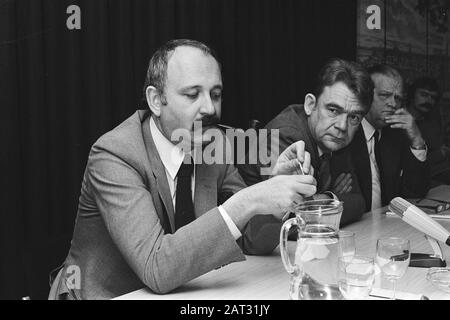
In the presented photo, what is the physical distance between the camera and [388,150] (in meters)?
3.25

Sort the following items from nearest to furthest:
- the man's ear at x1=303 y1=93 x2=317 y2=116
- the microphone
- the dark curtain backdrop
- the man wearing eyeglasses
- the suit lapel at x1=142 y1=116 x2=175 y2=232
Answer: the microphone → the suit lapel at x1=142 y1=116 x2=175 y2=232 → the dark curtain backdrop → the man's ear at x1=303 y1=93 x2=317 y2=116 → the man wearing eyeglasses

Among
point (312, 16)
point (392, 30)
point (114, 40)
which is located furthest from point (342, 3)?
point (114, 40)

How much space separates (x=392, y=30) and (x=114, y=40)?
110 inches

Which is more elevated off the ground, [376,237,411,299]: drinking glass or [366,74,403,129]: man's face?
[366,74,403,129]: man's face

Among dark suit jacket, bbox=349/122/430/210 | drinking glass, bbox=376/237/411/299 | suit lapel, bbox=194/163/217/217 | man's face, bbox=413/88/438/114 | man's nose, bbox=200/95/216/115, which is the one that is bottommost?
dark suit jacket, bbox=349/122/430/210

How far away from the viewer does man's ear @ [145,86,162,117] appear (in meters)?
1.92

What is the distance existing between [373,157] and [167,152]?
1.67 m

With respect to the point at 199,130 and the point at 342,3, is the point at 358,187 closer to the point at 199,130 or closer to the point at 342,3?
the point at 199,130

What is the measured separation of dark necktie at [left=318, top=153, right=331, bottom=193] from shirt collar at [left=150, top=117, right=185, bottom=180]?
115 cm

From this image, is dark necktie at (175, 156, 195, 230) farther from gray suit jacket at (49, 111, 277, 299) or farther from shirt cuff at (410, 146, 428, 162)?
shirt cuff at (410, 146, 428, 162)

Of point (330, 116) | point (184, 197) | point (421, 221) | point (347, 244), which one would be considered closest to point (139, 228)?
point (184, 197)

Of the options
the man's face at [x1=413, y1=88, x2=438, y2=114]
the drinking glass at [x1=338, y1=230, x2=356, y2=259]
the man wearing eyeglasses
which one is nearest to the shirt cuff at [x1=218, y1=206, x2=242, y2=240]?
the drinking glass at [x1=338, y1=230, x2=356, y2=259]

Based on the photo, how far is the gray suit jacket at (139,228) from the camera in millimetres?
1371

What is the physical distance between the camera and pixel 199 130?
1916 mm
